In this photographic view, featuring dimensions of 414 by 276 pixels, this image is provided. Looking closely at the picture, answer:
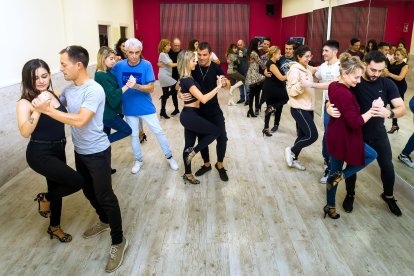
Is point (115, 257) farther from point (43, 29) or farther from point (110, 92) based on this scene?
point (43, 29)

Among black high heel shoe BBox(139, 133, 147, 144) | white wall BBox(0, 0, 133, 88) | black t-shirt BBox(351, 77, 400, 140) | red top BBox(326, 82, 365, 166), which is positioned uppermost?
white wall BBox(0, 0, 133, 88)

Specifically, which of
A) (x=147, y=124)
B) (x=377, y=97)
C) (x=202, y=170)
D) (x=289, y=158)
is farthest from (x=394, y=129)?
(x=147, y=124)

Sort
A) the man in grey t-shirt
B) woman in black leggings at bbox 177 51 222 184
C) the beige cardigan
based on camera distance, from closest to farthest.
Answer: the man in grey t-shirt, woman in black leggings at bbox 177 51 222 184, the beige cardigan

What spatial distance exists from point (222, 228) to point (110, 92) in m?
1.83

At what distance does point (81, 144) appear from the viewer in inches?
99.0

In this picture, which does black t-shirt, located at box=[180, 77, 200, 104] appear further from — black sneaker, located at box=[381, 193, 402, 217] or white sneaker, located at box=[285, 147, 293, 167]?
black sneaker, located at box=[381, 193, 402, 217]

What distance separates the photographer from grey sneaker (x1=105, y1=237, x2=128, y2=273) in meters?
2.62

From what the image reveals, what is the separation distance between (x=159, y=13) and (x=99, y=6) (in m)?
4.63

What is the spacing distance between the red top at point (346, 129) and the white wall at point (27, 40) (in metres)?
3.60

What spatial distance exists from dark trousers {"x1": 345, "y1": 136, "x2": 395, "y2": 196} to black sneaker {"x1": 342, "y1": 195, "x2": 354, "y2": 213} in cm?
5

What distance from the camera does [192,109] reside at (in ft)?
12.4

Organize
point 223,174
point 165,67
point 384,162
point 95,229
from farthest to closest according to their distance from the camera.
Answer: point 165,67, point 223,174, point 384,162, point 95,229

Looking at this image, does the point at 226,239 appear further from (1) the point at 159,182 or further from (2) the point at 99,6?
(2) the point at 99,6

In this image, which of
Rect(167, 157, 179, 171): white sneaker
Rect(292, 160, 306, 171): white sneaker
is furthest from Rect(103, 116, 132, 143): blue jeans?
Rect(292, 160, 306, 171): white sneaker
